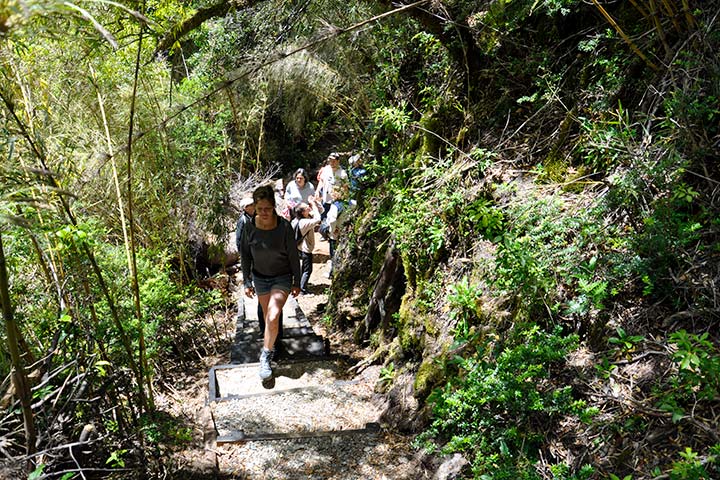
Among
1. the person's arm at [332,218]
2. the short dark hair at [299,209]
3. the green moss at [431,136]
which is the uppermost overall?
the green moss at [431,136]

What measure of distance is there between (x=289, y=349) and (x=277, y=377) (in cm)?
49

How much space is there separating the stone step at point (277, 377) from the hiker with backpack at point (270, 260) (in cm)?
14

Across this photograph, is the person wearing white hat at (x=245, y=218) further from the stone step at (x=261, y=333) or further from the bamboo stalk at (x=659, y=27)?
the bamboo stalk at (x=659, y=27)

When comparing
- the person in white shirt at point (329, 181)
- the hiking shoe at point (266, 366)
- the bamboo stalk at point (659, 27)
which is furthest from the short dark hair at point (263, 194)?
the person in white shirt at point (329, 181)

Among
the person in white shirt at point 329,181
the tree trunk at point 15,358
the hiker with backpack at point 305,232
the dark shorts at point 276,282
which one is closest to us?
the tree trunk at point 15,358

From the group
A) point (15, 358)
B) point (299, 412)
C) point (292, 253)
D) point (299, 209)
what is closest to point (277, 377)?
point (299, 412)

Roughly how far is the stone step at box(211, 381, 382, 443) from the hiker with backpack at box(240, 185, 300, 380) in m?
0.39

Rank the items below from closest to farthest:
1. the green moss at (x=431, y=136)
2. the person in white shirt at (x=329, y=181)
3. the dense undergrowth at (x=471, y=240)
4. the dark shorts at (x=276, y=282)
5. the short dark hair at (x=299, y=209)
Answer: the dense undergrowth at (x=471, y=240), the dark shorts at (x=276, y=282), the green moss at (x=431, y=136), the short dark hair at (x=299, y=209), the person in white shirt at (x=329, y=181)

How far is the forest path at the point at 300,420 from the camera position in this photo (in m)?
3.13

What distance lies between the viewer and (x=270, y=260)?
434 cm

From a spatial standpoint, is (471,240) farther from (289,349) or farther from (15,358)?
(15,358)

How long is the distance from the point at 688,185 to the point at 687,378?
1143 mm

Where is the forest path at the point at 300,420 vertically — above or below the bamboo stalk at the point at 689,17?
below

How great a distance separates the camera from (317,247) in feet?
33.5
